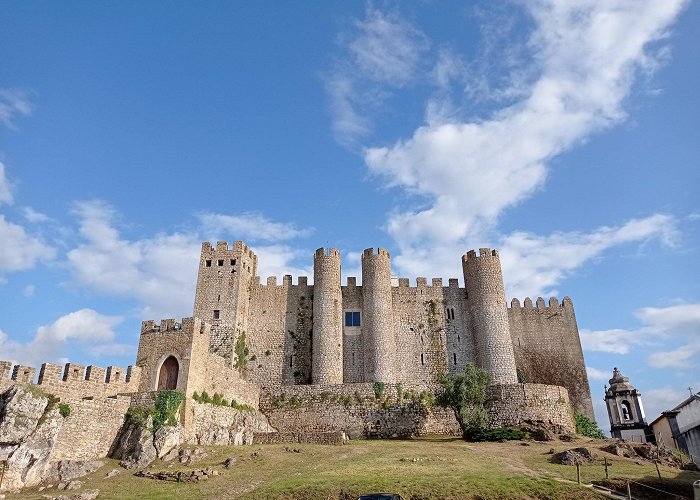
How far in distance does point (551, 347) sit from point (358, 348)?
17.7m

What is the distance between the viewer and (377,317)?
4456 centimetres

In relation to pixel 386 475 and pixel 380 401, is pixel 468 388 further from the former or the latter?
pixel 386 475

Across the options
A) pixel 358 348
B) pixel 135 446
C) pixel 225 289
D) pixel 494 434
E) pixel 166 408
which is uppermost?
pixel 225 289

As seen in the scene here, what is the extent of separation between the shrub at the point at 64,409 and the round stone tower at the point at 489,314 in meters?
30.1

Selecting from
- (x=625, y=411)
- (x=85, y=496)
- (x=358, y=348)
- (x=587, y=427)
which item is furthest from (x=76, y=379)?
(x=625, y=411)

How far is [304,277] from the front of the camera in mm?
47469

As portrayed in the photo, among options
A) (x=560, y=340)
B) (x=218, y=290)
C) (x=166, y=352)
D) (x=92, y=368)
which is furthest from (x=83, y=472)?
(x=560, y=340)

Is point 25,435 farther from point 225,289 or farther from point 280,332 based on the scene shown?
point 280,332

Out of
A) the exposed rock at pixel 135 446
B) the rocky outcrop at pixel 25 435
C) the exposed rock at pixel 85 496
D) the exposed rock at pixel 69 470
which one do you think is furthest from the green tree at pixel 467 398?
the rocky outcrop at pixel 25 435

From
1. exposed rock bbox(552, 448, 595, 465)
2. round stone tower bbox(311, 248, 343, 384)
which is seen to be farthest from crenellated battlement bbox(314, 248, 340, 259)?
exposed rock bbox(552, 448, 595, 465)

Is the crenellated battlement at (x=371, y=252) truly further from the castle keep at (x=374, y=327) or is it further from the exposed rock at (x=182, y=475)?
the exposed rock at (x=182, y=475)

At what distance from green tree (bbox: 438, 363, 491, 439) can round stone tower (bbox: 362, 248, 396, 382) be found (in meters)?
7.50

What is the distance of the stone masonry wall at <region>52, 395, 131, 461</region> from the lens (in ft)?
75.7

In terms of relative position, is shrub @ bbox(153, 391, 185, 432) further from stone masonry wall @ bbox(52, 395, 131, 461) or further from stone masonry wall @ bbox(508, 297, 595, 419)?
stone masonry wall @ bbox(508, 297, 595, 419)
